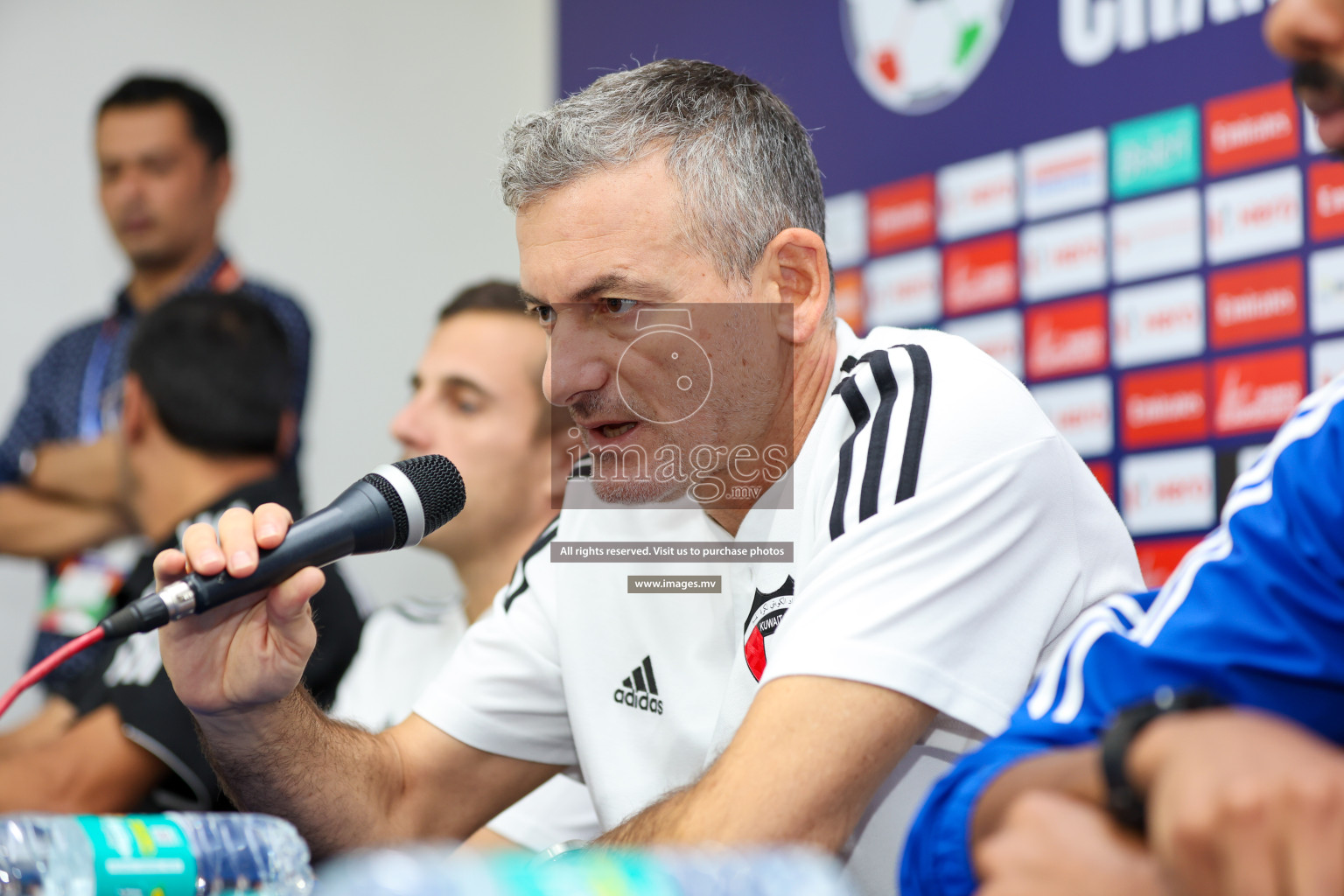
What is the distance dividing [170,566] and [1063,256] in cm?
171

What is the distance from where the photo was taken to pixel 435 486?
1.09 metres

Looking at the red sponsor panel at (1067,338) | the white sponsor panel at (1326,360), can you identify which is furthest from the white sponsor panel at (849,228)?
the white sponsor panel at (1326,360)

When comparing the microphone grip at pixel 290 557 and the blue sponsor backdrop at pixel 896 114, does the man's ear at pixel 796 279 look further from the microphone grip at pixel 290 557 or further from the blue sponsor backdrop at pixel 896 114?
the blue sponsor backdrop at pixel 896 114

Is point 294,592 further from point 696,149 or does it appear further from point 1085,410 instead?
point 1085,410

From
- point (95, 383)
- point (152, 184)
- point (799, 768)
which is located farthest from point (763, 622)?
point (152, 184)

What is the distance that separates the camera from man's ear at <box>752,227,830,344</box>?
1285 millimetres

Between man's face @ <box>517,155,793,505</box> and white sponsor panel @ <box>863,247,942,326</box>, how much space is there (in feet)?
4.24

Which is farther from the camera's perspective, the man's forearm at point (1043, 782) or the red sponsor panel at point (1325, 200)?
the red sponsor panel at point (1325, 200)

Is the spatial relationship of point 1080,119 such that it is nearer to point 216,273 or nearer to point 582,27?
point 582,27

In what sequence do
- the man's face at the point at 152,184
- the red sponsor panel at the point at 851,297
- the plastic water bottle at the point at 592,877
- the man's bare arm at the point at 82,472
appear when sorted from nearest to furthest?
the plastic water bottle at the point at 592,877 < the red sponsor panel at the point at 851,297 < the man's bare arm at the point at 82,472 < the man's face at the point at 152,184

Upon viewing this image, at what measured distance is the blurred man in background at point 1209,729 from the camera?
0.47 m

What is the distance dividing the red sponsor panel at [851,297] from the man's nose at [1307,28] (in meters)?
1.92

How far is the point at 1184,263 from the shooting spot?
2.11 meters

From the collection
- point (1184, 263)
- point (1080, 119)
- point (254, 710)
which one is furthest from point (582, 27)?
point (254, 710)
